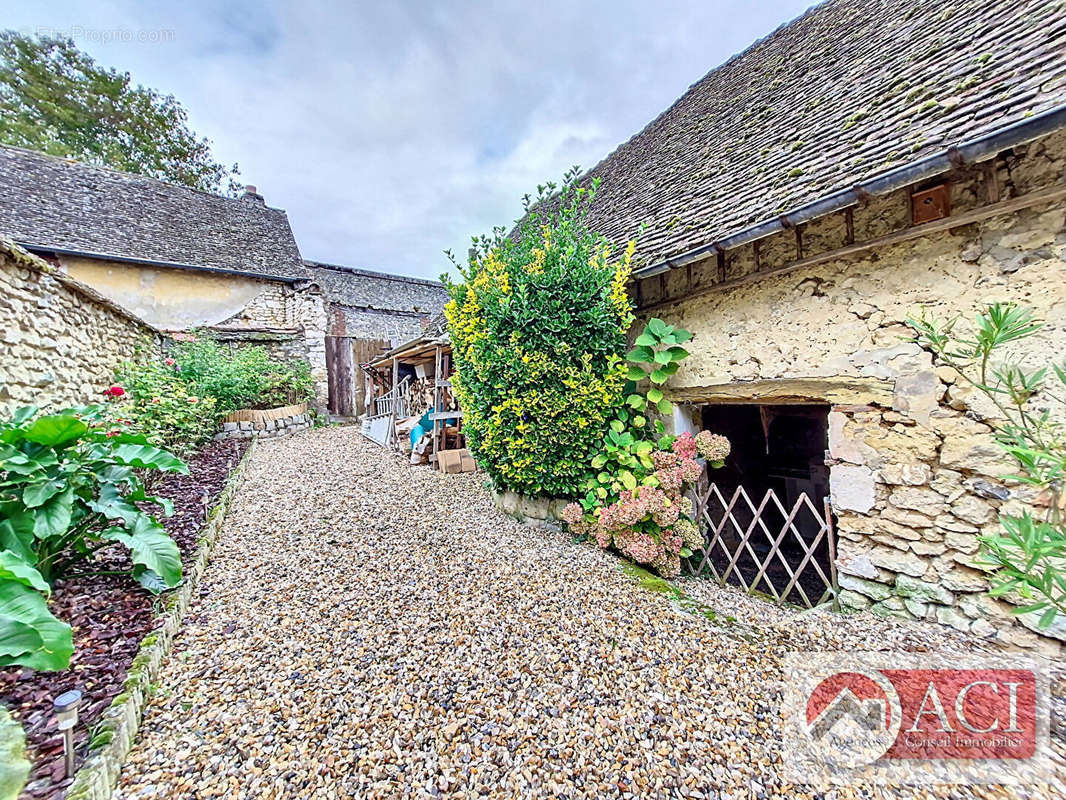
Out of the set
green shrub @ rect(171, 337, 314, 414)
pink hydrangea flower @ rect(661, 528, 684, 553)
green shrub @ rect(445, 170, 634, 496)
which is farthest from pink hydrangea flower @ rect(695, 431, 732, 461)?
green shrub @ rect(171, 337, 314, 414)

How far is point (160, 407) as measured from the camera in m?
5.54

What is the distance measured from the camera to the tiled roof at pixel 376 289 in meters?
17.2

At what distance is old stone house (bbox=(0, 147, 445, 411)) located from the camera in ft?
29.8

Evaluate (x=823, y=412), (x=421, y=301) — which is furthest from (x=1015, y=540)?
(x=421, y=301)

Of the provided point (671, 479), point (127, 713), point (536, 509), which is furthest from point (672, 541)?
point (127, 713)

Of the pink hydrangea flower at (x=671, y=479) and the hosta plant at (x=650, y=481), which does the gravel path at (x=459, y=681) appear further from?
the pink hydrangea flower at (x=671, y=479)

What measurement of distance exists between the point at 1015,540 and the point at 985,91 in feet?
8.51

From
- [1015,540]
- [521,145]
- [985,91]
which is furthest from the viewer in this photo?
[521,145]

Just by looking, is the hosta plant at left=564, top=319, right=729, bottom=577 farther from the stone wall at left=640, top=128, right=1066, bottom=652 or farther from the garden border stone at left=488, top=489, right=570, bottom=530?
the stone wall at left=640, top=128, right=1066, bottom=652

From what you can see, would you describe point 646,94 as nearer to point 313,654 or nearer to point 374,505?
point 374,505

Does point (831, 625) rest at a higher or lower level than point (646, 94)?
lower

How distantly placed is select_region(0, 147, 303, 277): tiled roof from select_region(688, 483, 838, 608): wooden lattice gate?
40.3 feet

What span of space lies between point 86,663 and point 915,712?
382 centimetres

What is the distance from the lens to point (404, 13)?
20.5ft
